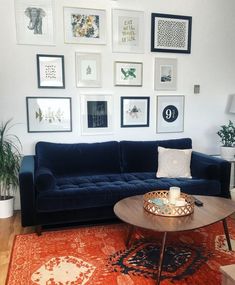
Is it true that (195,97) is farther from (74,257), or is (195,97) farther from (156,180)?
(74,257)

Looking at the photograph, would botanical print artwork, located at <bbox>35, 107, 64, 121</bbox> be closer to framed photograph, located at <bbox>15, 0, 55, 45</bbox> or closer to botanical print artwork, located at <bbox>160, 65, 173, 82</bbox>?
framed photograph, located at <bbox>15, 0, 55, 45</bbox>

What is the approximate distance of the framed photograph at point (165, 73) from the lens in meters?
3.62

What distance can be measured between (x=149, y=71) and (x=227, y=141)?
139 cm

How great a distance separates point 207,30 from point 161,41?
704mm

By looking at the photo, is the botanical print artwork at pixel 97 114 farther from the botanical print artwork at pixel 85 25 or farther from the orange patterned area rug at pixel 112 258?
the orange patterned area rug at pixel 112 258

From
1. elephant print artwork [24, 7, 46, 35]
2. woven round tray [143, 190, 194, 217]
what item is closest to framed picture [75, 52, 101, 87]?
elephant print artwork [24, 7, 46, 35]

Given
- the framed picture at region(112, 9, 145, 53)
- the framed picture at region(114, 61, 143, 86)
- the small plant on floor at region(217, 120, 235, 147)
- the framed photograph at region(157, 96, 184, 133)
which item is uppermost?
the framed picture at region(112, 9, 145, 53)

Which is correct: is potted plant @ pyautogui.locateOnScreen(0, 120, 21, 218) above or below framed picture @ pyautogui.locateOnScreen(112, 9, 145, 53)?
below

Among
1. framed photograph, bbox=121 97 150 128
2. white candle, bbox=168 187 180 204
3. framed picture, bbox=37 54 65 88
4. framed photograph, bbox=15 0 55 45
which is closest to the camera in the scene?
white candle, bbox=168 187 180 204

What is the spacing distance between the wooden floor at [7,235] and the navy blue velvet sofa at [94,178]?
0.24 metres

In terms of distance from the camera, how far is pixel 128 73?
353 centimetres

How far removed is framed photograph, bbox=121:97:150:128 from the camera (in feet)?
11.7

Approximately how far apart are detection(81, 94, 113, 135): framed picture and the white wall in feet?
0.24

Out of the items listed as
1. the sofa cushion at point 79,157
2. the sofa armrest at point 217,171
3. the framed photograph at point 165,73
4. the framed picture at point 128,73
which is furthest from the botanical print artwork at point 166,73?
the sofa armrest at point 217,171
